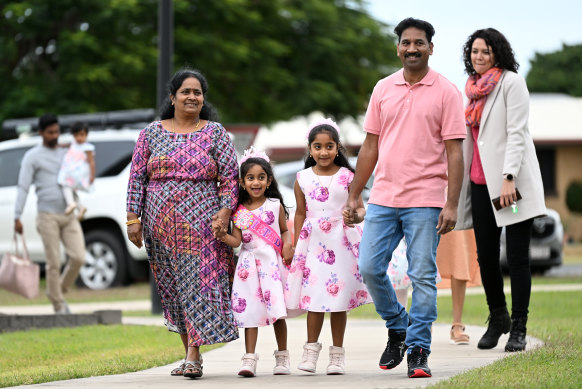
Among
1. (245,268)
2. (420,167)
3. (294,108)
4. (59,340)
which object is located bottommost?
(59,340)

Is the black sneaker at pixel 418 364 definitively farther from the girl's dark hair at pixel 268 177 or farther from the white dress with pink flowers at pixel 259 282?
the girl's dark hair at pixel 268 177

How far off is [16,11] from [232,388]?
18.2 meters

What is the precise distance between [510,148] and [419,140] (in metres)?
1.18

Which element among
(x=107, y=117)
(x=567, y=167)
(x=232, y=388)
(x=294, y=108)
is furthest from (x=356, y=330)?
(x=567, y=167)

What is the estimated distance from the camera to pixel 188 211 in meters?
7.07

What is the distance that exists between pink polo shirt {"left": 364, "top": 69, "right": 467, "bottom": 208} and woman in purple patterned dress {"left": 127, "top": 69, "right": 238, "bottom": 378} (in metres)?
0.99

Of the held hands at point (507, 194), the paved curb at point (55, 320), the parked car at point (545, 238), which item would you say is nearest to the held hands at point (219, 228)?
the held hands at point (507, 194)

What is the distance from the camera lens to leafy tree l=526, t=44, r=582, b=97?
58625 mm

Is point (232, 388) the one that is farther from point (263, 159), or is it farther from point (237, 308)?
point (263, 159)

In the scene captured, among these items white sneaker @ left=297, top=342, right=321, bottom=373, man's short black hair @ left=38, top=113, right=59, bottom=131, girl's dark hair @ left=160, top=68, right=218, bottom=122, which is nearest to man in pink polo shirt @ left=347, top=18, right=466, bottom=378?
white sneaker @ left=297, top=342, right=321, bottom=373

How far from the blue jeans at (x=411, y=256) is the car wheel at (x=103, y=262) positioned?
995cm

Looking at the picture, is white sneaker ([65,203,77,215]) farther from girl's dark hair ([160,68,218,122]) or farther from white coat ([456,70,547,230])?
white coat ([456,70,547,230])

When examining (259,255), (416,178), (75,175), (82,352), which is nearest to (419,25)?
(416,178)

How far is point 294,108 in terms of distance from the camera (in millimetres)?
26688
